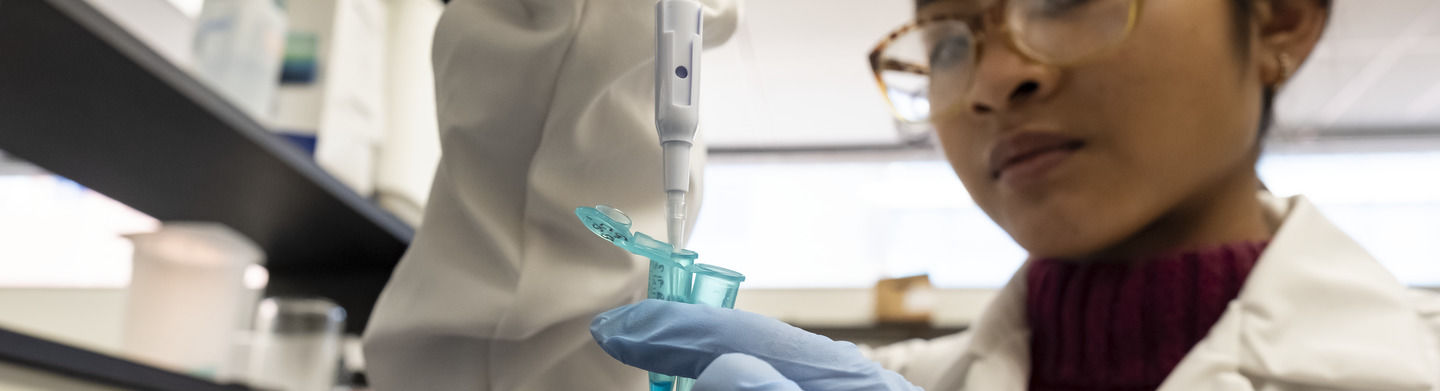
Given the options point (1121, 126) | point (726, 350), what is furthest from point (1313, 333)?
point (726, 350)

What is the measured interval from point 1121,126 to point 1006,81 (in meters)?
0.12

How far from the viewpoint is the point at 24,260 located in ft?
5.22

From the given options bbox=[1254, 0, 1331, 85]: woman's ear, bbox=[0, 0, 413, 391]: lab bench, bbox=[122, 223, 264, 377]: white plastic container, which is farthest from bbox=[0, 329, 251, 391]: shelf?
bbox=[1254, 0, 1331, 85]: woman's ear

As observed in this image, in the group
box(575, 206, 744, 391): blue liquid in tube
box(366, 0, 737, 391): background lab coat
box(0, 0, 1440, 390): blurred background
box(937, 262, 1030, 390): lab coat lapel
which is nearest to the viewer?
box(575, 206, 744, 391): blue liquid in tube

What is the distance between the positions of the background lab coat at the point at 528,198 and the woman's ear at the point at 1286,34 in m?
0.69

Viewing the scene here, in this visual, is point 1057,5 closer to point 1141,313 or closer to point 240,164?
point 1141,313

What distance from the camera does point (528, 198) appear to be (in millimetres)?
574

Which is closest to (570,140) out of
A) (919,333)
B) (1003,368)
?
(1003,368)

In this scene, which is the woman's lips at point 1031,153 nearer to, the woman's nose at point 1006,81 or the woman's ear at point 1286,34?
the woman's nose at point 1006,81

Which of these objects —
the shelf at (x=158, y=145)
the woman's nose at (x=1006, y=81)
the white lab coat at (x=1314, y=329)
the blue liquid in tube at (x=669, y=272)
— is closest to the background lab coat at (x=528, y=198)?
the blue liquid in tube at (x=669, y=272)

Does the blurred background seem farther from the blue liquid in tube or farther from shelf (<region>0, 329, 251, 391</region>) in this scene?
the blue liquid in tube

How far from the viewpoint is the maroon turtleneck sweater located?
0.99 metres

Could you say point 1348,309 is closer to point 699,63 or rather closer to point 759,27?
point 699,63

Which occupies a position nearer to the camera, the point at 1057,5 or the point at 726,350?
the point at 726,350
